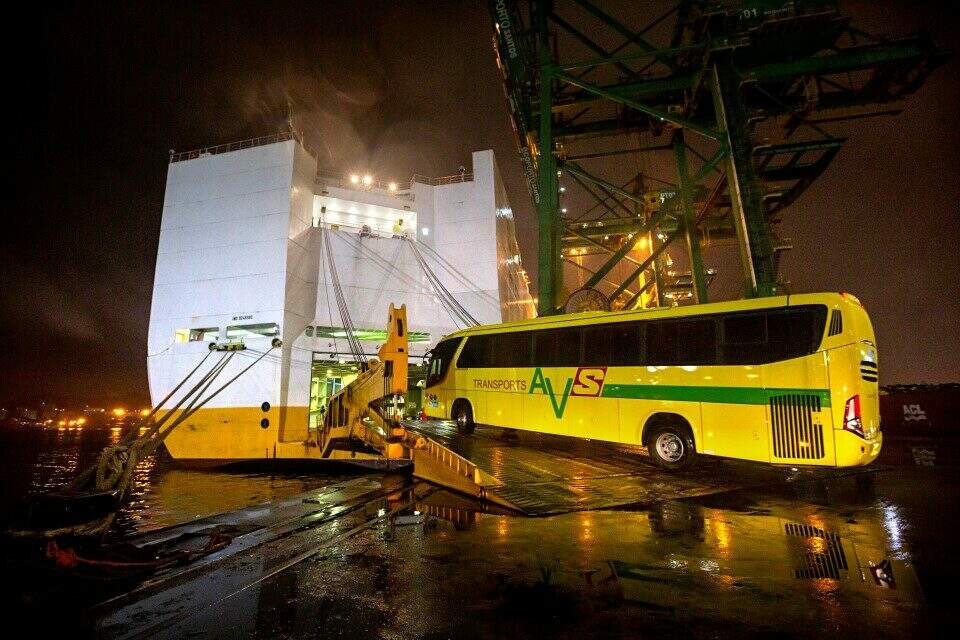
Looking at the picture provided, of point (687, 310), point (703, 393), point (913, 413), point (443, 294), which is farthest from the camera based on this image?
point (443, 294)

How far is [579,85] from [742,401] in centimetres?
1192

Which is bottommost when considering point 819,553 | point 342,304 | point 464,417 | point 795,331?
point 819,553

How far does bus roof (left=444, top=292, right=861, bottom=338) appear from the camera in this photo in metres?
6.80

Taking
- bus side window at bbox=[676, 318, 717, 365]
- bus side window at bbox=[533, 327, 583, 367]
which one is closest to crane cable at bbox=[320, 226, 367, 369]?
bus side window at bbox=[533, 327, 583, 367]

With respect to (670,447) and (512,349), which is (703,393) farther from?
(512,349)

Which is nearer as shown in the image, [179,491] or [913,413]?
[179,491]

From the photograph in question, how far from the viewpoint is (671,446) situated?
771cm

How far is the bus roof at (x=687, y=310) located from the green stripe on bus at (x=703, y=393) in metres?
1.33

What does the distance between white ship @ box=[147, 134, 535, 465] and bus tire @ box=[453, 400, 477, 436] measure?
10087mm

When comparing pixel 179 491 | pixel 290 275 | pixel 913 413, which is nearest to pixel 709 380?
pixel 179 491

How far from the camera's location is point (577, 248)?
81.4 ft

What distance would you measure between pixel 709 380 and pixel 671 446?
1.37 meters

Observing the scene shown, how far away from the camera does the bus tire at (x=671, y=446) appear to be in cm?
752

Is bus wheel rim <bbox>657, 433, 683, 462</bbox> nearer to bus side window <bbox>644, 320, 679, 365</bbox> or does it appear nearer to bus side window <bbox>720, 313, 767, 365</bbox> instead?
bus side window <bbox>644, 320, 679, 365</bbox>
